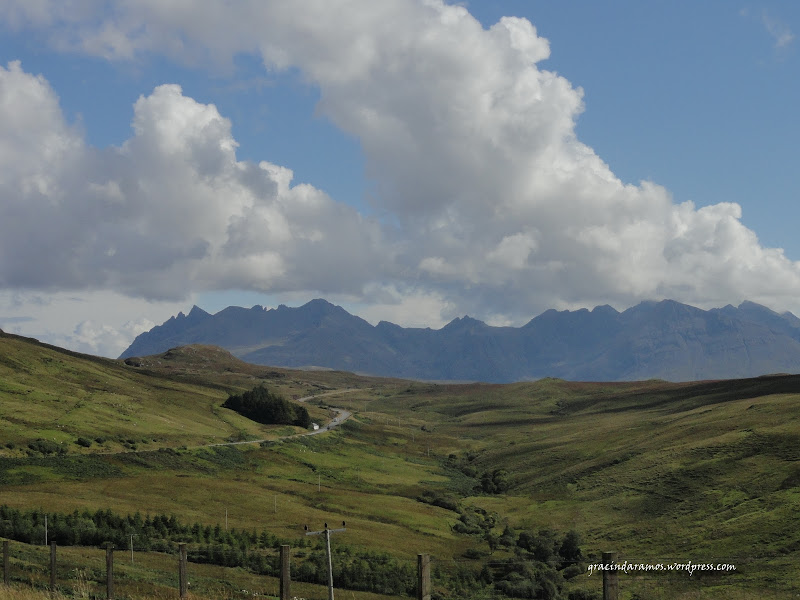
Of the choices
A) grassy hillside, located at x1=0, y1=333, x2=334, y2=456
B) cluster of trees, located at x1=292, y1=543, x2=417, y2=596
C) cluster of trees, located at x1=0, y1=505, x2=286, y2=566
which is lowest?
cluster of trees, located at x1=292, y1=543, x2=417, y2=596

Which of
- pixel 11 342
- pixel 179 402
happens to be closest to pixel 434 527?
pixel 179 402

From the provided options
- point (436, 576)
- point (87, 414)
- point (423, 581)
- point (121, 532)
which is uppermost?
point (423, 581)

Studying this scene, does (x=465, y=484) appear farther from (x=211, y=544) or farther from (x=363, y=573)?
(x=363, y=573)

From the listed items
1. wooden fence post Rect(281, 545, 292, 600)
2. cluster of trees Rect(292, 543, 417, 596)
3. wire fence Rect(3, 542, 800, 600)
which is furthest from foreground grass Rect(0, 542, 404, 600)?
wooden fence post Rect(281, 545, 292, 600)

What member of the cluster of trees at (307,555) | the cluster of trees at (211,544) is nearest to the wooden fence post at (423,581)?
the cluster of trees at (307,555)

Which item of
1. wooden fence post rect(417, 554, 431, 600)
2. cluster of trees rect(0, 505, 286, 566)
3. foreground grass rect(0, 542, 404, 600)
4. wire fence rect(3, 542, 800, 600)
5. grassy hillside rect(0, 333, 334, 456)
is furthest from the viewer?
grassy hillside rect(0, 333, 334, 456)

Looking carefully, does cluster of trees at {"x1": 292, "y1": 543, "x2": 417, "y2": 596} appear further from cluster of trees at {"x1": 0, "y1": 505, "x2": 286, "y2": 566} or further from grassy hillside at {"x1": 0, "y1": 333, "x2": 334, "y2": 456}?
grassy hillside at {"x1": 0, "y1": 333, "x2": 334, "y2": 456}

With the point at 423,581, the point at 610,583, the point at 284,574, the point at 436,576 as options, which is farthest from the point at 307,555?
the point at 610,583

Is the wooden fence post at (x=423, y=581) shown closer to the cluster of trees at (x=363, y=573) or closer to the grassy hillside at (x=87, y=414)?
the cluster of trees at (x=363, y=573)

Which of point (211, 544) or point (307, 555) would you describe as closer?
point (211, 544)

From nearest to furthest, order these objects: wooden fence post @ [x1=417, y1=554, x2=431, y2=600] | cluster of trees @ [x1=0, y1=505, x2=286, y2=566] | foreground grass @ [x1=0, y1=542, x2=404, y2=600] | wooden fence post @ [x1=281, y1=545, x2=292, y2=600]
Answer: wooden fence post @ [x1=417, y1=554, x2=431, y2=600]
wooden fence post @ [x1=281, y1=545, x2=292, y2=600]
foreground grass @ [x1=0, y1=542, x2=404, y2=600]
cluster of trees @ [x1=0, y1=505, x2=286, y2=566]

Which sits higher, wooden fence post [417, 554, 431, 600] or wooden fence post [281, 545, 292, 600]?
wooden fence post [417, 554, 431, 600]

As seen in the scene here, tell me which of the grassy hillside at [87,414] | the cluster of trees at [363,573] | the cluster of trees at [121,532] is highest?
the grassy hillside at [87,414]

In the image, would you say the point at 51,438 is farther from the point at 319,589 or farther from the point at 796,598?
the point at 796,598
